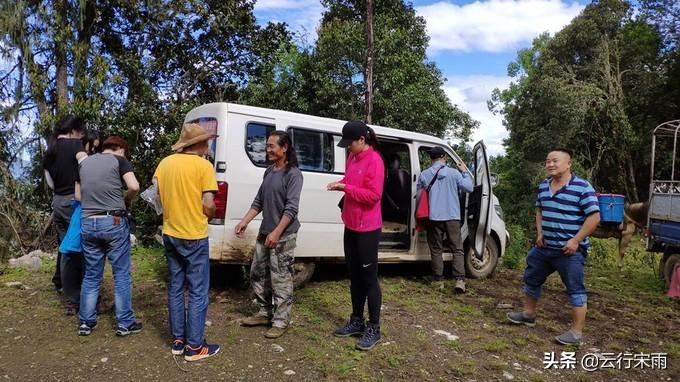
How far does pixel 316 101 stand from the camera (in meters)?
13.5

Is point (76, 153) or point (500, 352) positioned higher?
point (76, 153)

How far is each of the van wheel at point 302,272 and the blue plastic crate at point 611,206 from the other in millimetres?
3785

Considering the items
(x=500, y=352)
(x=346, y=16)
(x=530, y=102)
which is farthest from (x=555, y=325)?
(x=530, y=102)

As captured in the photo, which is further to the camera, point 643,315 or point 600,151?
point 600,151

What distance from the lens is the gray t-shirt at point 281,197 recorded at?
3.91 metres

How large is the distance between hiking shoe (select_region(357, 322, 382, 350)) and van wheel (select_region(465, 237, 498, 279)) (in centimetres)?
296

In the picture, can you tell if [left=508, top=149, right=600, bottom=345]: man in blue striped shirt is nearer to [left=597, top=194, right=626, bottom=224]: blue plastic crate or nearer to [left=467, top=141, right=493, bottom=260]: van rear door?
[left=467, top=141, right=493, bottom=260]: van rear door

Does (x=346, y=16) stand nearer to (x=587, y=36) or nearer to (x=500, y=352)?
(x=587, y=36)

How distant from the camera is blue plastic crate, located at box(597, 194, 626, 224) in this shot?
21.0ft

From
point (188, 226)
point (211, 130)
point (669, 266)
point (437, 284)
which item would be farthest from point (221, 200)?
point (669, 266)

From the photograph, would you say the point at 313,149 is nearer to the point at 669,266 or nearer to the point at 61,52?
the point at 669,266

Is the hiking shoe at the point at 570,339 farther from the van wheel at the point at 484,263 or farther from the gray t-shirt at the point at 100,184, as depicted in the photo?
the gray t-shirt at the point at 100,184

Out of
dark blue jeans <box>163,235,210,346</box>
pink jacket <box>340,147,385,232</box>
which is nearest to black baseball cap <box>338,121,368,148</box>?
pink jacket <box>340,147,385,232</box>

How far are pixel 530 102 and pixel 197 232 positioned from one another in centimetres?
2258
